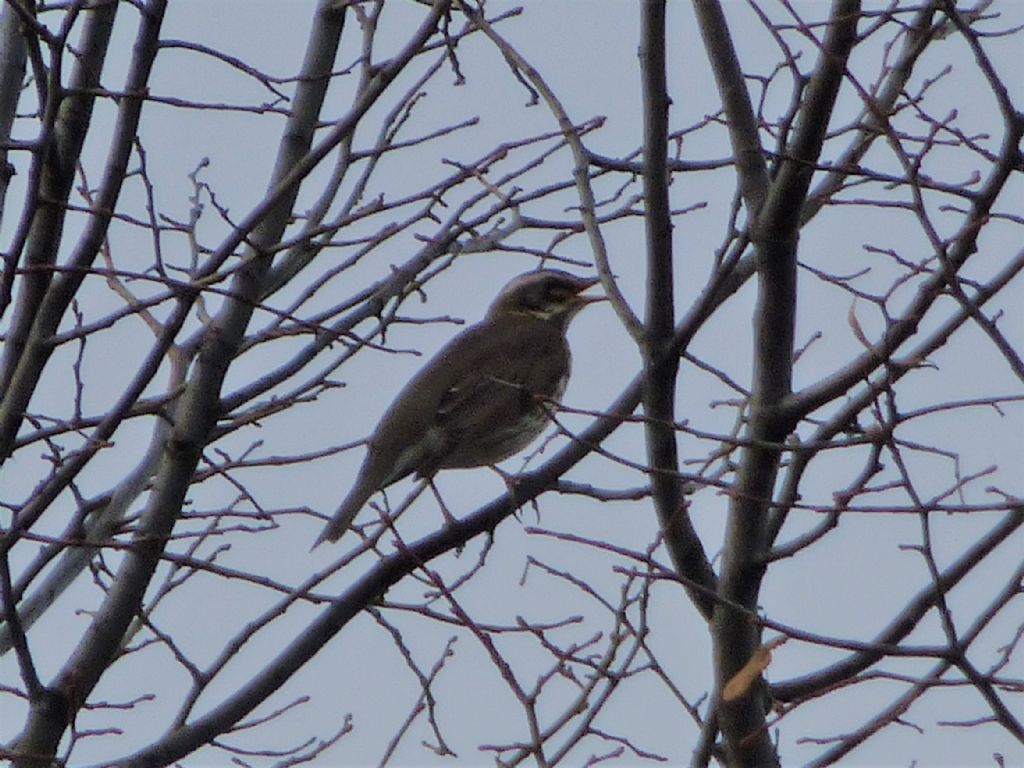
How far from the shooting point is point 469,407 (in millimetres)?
8422

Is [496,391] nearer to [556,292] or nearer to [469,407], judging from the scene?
[469,407]

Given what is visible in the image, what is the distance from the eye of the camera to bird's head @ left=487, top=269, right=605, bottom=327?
388 inches

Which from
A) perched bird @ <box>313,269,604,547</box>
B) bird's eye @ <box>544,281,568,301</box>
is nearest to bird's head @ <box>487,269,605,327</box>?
bird's eye @ <box>544,281,568,301</box>

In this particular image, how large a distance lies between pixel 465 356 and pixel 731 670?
164 inches

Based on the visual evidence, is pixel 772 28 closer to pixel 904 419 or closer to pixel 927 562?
pixel 904 419

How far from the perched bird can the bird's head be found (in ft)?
0.42

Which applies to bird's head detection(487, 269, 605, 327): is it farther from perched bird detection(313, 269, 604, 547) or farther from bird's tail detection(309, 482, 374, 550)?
bird's tail detection(309, 482, 374, 550)

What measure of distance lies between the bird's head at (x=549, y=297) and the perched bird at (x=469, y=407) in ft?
0.42

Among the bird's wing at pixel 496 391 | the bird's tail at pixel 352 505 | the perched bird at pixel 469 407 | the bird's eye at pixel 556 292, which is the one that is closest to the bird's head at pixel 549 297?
the bird's eye at pixel 556 292

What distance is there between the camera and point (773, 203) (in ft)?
15.6

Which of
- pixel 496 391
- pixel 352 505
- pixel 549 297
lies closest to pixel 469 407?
pixel 496 391

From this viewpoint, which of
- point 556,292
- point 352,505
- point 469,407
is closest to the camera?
point 352,505

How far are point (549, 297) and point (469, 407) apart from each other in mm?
1693

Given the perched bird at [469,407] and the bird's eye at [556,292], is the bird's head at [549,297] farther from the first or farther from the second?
the perched bird at [469,407]
